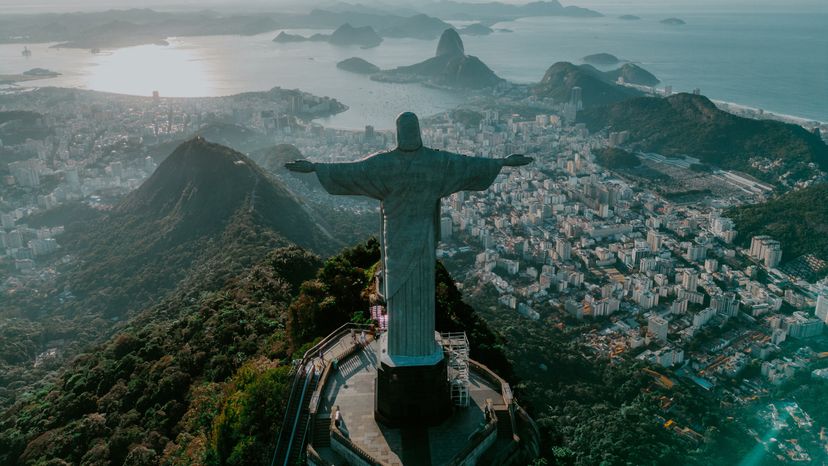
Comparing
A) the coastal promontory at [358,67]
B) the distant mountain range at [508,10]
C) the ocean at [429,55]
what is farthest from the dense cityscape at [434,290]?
the distant mountain range at [508,10]

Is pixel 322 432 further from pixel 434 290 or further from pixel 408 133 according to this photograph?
pixel 408 133

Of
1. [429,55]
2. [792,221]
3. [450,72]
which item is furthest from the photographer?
[429,55]

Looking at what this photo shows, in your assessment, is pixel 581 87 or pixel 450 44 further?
pixel 450 44

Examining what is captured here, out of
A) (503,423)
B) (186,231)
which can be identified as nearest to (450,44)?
(186,231)

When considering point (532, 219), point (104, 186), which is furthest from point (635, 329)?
point (104, 186)

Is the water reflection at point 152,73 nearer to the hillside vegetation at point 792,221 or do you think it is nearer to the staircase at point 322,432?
the hillside vegetation at point 792,221

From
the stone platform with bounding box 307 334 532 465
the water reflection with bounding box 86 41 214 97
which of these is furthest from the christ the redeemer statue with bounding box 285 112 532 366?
the water reflection with bounding box 86 41 214 97
